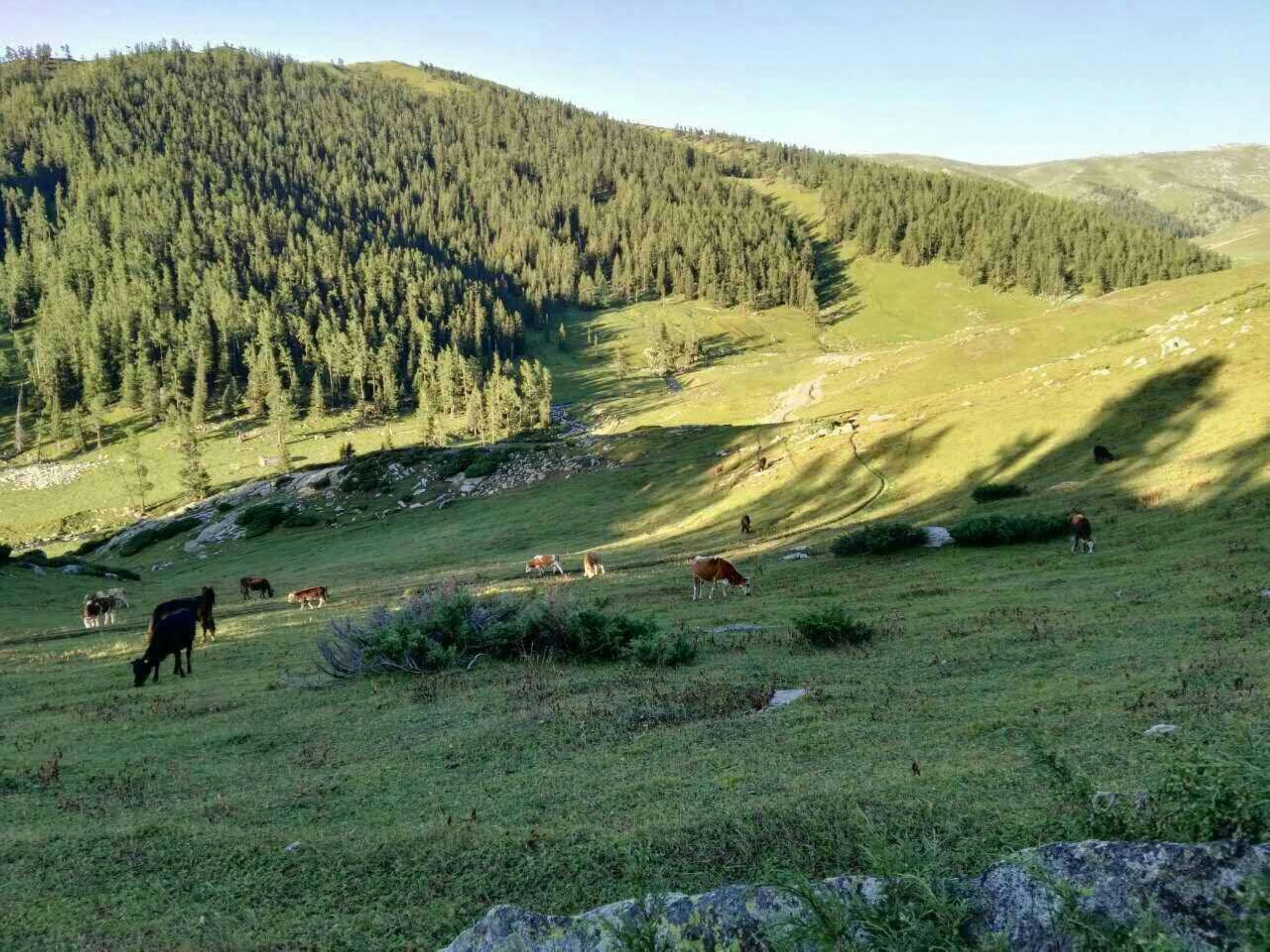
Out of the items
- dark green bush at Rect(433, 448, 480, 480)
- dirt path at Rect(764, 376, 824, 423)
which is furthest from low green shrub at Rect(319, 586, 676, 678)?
dirt path at Rect(764, 376, 824, 423)

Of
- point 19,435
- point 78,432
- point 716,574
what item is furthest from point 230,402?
point 716,574

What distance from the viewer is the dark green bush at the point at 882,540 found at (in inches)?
1150

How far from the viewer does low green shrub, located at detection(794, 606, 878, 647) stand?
1692 cm

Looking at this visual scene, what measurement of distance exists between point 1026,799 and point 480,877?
5565mm

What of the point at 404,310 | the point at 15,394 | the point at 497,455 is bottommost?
the point at 497,455

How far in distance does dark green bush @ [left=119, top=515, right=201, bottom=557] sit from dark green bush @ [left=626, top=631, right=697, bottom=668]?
81504mm

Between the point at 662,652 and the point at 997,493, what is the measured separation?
24674mm

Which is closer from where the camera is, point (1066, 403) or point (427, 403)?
point (1066, 403)

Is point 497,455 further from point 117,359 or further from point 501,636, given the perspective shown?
point 117,359

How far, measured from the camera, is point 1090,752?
27.5ft

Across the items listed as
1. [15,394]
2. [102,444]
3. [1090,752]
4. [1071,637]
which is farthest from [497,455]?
[15,394]

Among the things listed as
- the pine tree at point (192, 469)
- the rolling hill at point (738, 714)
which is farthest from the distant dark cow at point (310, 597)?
the pine tree at point (192, 469)

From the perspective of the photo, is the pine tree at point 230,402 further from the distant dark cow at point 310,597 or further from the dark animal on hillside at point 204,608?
the dark animal on hillside at point 204,608

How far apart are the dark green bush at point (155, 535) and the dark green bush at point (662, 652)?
81.5 meters
